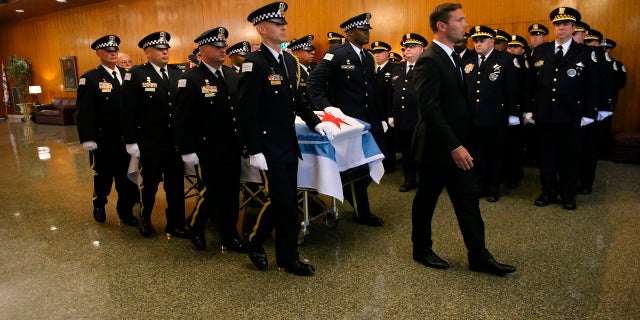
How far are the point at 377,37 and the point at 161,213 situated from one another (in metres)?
6.04

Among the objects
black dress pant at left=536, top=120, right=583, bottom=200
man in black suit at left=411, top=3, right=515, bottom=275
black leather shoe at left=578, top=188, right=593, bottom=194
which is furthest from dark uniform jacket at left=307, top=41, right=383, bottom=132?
black leather shoe at left=578, top=188, right=593, bottom=194

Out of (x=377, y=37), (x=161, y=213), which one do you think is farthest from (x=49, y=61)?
(x=161, y=213)

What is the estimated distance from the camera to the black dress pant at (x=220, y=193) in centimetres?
333

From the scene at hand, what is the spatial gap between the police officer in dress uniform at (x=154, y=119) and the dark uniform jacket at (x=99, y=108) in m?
0.42

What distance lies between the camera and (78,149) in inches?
362

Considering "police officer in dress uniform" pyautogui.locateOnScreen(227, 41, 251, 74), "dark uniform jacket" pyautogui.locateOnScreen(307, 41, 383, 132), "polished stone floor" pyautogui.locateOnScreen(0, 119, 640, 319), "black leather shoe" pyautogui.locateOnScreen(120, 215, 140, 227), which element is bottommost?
"polished stone floor" pyautogui.locateOnScreen(0, 119, 640, 319)

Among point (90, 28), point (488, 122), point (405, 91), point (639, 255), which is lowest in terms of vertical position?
point (639, 255)

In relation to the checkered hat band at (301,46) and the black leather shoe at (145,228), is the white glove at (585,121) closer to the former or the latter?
the checkered hat band at (301,46)

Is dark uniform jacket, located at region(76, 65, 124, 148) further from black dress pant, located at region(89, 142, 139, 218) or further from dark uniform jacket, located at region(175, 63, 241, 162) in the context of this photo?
dark uniform jacket, located at region(175, 63, 241, 162)

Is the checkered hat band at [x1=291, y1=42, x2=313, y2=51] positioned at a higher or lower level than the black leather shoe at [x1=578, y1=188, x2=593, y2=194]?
higher

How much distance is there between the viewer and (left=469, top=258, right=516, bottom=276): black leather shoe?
9.40 ft

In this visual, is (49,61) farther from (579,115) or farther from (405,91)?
(579,115)

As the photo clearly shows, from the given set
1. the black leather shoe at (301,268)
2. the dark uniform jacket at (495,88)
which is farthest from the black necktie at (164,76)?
the dark uniform jacket at (495,88)

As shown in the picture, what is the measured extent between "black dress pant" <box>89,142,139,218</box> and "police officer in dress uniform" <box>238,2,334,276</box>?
1938 mm
